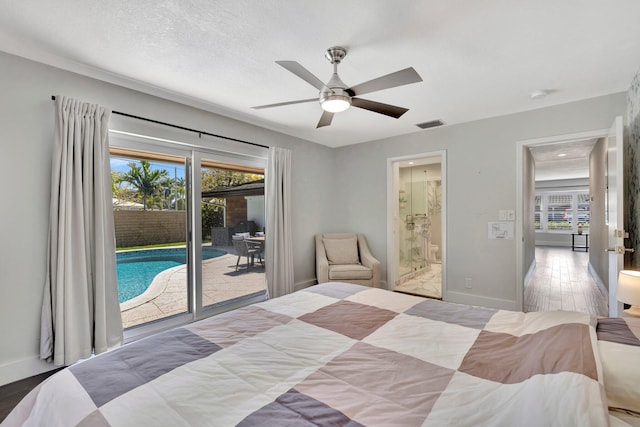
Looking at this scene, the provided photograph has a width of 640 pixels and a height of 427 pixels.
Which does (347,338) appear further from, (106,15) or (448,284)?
(448,284)

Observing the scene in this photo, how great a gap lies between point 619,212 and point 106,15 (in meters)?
3.95

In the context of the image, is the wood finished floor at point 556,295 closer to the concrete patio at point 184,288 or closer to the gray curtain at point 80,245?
the gray curtain at point 80,245

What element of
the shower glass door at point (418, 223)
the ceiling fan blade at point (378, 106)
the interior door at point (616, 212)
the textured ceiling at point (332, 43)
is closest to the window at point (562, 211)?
the shower glass door at point (418, 223)

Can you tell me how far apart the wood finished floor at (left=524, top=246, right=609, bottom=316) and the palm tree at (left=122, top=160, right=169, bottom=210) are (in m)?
4.65

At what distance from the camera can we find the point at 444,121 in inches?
149

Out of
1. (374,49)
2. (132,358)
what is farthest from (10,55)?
(374,49)

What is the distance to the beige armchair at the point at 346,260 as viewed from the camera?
409 cm

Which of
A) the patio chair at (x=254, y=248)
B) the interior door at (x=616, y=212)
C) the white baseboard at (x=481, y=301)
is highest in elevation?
the interior door at (x=616, y=212)

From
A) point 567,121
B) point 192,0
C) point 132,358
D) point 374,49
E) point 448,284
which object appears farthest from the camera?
point 448,284

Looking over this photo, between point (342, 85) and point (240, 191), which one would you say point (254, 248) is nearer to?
point (240, 191)

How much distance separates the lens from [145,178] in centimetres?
300

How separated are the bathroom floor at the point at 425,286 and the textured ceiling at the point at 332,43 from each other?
284 cm

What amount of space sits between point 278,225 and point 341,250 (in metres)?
1.17

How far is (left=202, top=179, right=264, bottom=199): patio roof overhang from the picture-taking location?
3.51m
